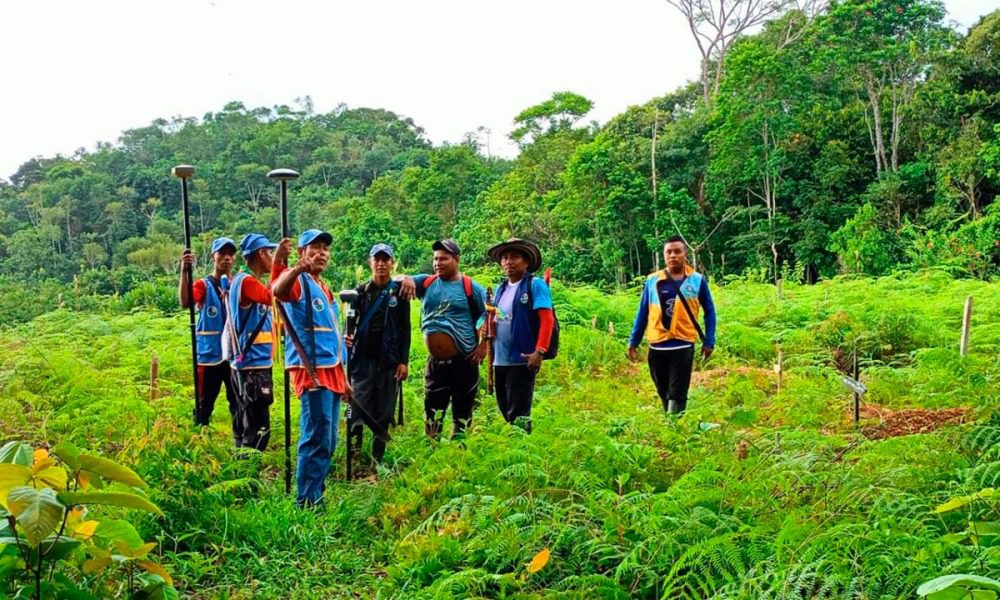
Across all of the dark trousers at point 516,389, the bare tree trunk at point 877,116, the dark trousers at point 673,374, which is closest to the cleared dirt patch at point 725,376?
the dark trousers at point 673,374

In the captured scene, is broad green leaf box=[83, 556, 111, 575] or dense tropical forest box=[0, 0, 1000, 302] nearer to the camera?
broad green leaf box=[83, 556, 111, 575]

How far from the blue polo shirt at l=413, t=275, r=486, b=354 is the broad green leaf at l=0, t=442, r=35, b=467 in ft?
12.7

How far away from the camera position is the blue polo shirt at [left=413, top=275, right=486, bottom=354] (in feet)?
18.4

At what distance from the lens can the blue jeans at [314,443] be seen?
468 cm

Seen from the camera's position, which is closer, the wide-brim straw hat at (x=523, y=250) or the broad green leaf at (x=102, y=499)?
the broad green leaf at (x=102, y=499)

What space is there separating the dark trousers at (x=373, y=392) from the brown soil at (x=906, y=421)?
3.48 m

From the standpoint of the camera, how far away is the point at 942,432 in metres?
4.39

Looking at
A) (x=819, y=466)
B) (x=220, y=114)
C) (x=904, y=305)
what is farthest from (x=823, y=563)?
(x=220, y=114)

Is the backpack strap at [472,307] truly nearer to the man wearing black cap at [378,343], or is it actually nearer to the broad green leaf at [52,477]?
the man wearing black cap at [378,343]

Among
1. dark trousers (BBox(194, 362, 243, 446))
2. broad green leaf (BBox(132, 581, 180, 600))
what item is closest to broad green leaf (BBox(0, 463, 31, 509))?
broad green leaf (BBox(132, 581, 180, 600))

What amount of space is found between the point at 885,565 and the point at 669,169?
27249 millimetres

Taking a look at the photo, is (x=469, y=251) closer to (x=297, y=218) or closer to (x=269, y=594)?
(x=297, y=218)

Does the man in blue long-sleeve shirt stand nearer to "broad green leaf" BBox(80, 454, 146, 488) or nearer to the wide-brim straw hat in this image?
the wide-brim straw hat

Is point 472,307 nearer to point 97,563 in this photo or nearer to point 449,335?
point 449,335
